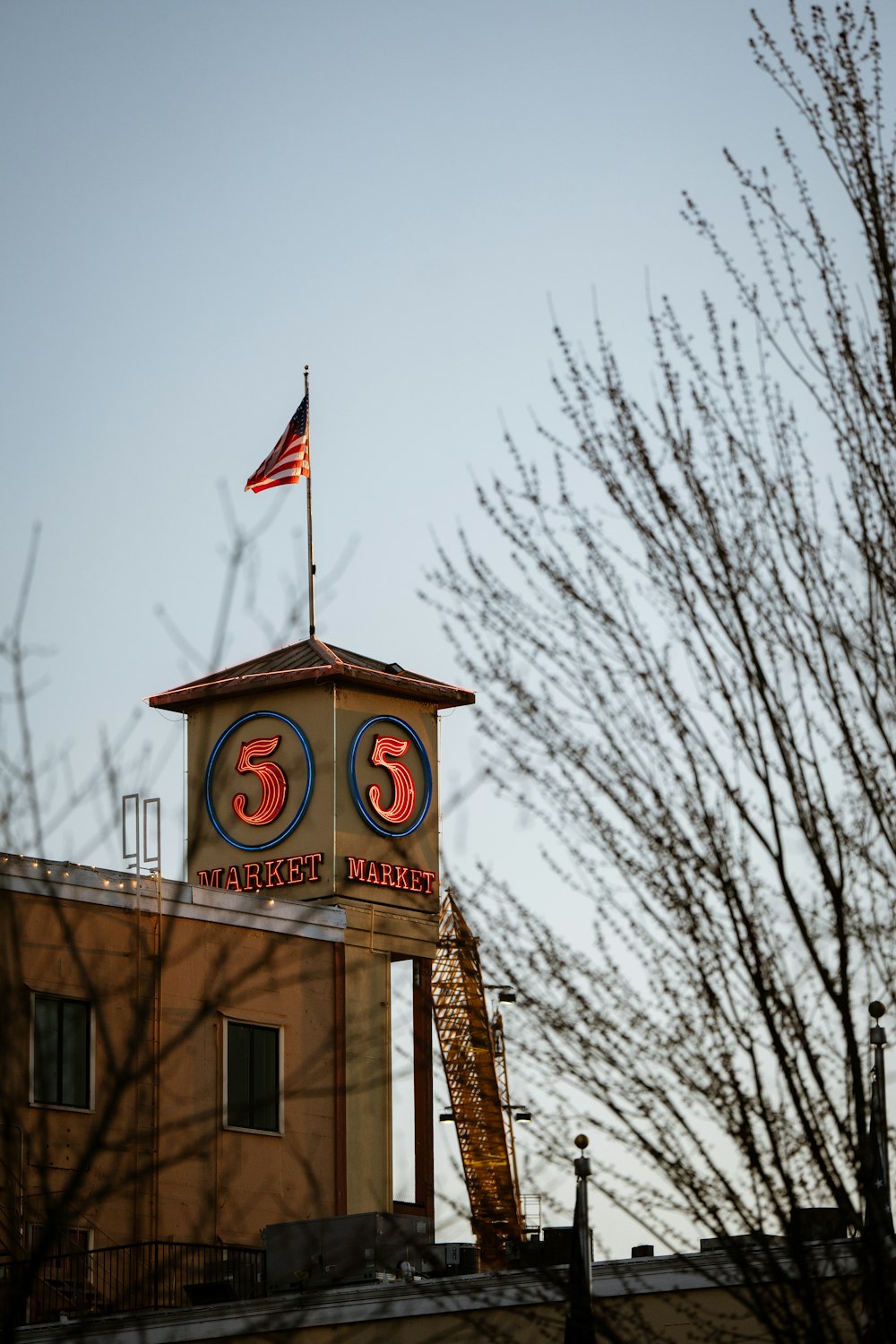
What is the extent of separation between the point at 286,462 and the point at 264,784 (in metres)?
7.62

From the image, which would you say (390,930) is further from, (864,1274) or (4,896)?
(864,1274)

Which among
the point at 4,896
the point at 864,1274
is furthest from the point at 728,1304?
the point at 864,1274

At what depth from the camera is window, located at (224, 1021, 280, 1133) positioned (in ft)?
136

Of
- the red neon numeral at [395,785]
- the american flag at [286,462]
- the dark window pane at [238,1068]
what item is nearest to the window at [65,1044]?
the dark window pane at [238,1068]

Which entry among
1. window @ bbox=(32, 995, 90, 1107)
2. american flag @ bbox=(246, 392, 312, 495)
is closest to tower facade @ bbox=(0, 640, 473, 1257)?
window @ bbox=(32, 995, 90, 1107)

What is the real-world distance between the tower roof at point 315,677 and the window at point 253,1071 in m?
8.35

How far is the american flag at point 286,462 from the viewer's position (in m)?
49.7

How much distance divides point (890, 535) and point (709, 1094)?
129 inches

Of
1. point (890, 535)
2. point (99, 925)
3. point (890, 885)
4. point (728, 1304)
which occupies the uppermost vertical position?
point (99, 925)

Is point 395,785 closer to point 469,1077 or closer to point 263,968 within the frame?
point 469,1077

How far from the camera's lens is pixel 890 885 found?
38.7 feet

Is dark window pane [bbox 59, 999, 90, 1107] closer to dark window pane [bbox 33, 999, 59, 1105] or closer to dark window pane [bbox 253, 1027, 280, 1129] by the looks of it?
dark window pane [bbox 33, 999, 59, 1105]

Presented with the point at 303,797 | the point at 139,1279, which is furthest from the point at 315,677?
the point at 139,1279

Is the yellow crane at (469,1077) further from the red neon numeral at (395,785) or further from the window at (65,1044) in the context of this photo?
the window at (65,1044)
